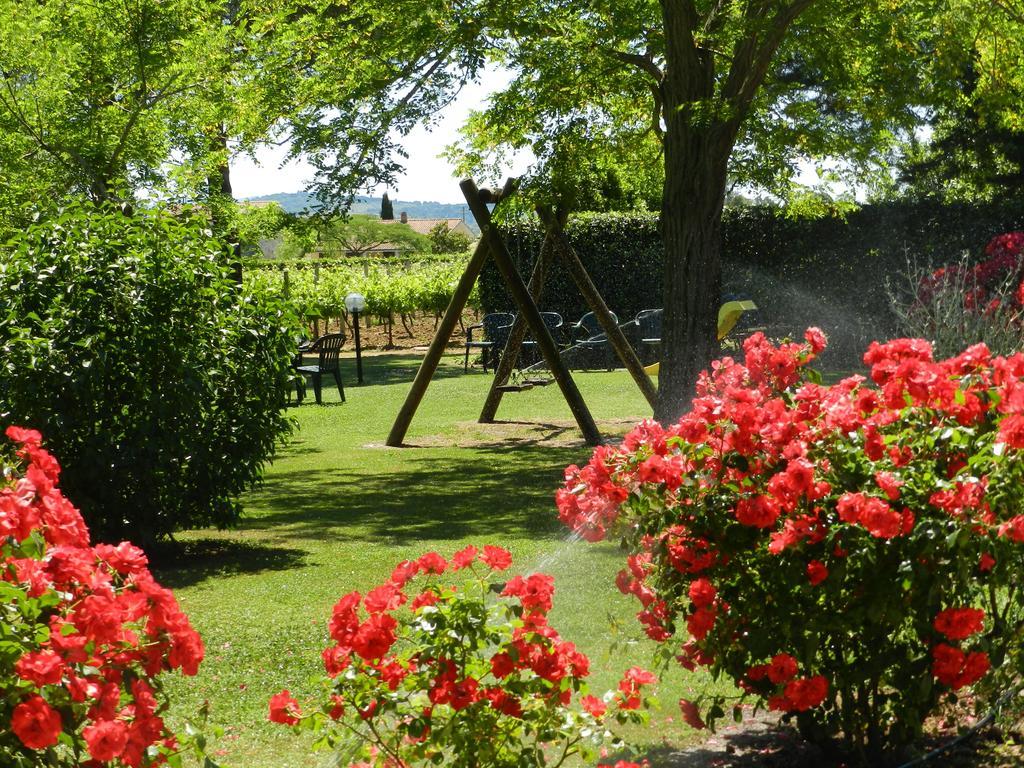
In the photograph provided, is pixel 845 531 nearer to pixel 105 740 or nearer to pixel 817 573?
pixel 817 573


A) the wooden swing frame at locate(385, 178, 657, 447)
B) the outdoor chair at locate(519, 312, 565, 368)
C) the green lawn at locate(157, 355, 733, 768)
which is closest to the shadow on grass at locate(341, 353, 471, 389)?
the outdoor chair at locate(519, 312, 565, 368)

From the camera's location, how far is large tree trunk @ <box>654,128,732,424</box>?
1049cm

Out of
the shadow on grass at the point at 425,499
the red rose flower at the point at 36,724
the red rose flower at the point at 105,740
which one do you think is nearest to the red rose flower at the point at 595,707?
the red rose flower at the point at 105,740

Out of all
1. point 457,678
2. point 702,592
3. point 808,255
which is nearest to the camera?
point 457,678

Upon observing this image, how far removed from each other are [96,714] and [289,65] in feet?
34.0

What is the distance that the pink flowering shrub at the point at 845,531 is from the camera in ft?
11.0

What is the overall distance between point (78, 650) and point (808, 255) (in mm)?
18799

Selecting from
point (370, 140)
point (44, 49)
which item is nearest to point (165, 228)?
point (370, 140)

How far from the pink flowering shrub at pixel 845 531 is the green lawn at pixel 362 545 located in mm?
442

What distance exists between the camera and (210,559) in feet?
26.6

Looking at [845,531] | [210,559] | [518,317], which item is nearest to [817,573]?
[845,531]

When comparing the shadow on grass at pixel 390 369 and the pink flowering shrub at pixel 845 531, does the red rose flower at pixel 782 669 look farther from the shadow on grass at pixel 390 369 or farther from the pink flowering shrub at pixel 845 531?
the shadow on grass at pixel 390 369

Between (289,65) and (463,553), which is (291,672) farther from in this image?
(289,65)

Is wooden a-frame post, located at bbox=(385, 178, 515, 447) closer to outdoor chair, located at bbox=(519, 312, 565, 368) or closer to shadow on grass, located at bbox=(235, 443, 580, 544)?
shadow on grass, located at bbox=(235, 443, 580, 544)
